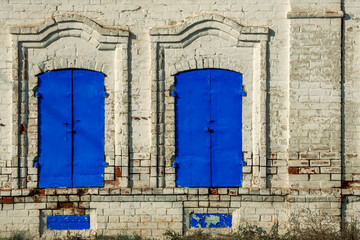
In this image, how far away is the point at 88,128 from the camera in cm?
905

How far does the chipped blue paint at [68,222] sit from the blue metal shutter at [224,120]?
89.7 inches

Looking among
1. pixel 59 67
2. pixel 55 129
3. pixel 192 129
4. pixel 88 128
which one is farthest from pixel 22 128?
pixel 192 129

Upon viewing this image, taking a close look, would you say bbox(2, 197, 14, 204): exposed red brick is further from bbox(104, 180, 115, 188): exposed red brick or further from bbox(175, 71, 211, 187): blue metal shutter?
bbox(175, 71, 211, 187): blue metal shutter

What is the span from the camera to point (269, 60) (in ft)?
29.7

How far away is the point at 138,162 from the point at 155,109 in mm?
949

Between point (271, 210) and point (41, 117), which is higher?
point (41, 117)

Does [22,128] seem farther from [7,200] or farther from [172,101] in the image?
[172,101]

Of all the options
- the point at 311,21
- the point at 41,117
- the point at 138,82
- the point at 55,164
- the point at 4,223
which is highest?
the point at 311,21

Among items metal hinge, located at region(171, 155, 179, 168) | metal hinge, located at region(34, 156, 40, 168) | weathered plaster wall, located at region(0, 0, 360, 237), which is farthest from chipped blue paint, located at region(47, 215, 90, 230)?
metal hinge, located at region(171, 155, 179, 168)

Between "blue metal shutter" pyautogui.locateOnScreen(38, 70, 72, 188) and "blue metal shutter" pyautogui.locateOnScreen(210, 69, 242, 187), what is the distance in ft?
8.02

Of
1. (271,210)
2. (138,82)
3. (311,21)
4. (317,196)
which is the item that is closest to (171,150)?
(138,82)

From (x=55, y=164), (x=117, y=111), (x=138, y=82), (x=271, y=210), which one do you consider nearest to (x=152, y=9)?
(x=138, y=82)

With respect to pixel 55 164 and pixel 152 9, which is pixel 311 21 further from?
pixel 55 164

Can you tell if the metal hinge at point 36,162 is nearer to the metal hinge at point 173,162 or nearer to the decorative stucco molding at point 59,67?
the decorative stucco molding at point 59,67
